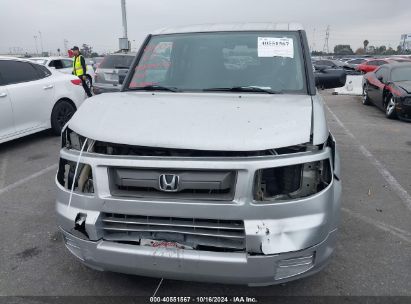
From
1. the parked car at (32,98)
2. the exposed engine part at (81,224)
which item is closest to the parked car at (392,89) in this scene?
the parked car at (32,98)

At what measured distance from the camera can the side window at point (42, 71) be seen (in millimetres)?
7246

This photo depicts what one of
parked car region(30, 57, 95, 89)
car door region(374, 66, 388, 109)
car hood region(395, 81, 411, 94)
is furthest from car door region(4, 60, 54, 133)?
parked car region(30, 57, 95, 89)

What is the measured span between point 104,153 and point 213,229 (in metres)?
0.91

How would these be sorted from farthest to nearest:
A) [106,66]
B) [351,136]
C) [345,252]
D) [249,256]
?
[106,66] → [351,136] → [345,252] → [249,256]

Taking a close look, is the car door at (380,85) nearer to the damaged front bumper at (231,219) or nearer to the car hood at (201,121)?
the car hood at (201,121)

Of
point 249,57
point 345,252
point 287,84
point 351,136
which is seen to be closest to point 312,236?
point 345,252

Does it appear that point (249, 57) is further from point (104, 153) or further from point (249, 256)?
point (249, 256)

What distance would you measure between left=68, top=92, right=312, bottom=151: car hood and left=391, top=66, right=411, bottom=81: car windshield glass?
8.81 m

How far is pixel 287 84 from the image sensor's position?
11.0 feet

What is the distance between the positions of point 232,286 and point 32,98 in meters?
5.55

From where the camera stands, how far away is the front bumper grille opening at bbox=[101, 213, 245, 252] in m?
2.21

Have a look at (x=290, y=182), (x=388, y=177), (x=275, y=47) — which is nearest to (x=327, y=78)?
(x=275, y=47)

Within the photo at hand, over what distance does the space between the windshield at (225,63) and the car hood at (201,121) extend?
0.34 m

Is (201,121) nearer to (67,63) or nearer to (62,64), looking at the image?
(62,64)
